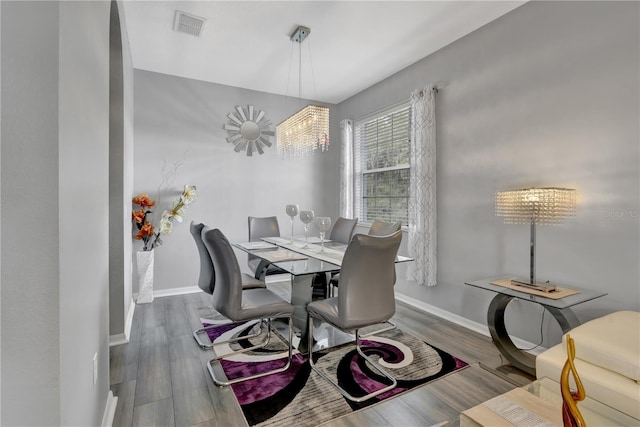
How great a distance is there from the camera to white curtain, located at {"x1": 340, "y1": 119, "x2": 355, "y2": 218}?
4.77 m

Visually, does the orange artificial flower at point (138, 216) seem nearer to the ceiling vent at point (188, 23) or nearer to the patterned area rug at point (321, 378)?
the patterned area rug at point (321, 378)

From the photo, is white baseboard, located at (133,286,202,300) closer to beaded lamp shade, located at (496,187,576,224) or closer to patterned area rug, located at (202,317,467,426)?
patterned area rug, located at (202,317,467,426)

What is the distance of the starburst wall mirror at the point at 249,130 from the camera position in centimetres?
439

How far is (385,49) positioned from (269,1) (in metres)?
1.37

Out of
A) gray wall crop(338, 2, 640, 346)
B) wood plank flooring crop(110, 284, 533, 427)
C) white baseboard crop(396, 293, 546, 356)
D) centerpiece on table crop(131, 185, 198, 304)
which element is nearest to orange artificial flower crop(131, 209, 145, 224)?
centerpiece on table crop(131, 185, 198, 304)

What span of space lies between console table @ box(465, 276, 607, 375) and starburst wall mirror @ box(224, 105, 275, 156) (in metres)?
3.35

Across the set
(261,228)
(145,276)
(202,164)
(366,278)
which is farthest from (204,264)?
(202,164)

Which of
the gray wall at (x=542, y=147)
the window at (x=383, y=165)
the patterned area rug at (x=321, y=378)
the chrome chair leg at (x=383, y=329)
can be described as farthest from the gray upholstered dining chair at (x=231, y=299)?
the window at (x=383, y=165)

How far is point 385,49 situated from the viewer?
3346 millimetres

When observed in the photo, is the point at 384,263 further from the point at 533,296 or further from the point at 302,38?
the point at 302,38

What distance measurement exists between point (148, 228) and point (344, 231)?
223 centimetres

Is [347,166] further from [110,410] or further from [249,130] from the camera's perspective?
[110,410]

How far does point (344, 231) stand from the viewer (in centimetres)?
359

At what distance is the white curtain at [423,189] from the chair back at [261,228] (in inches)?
65.7
